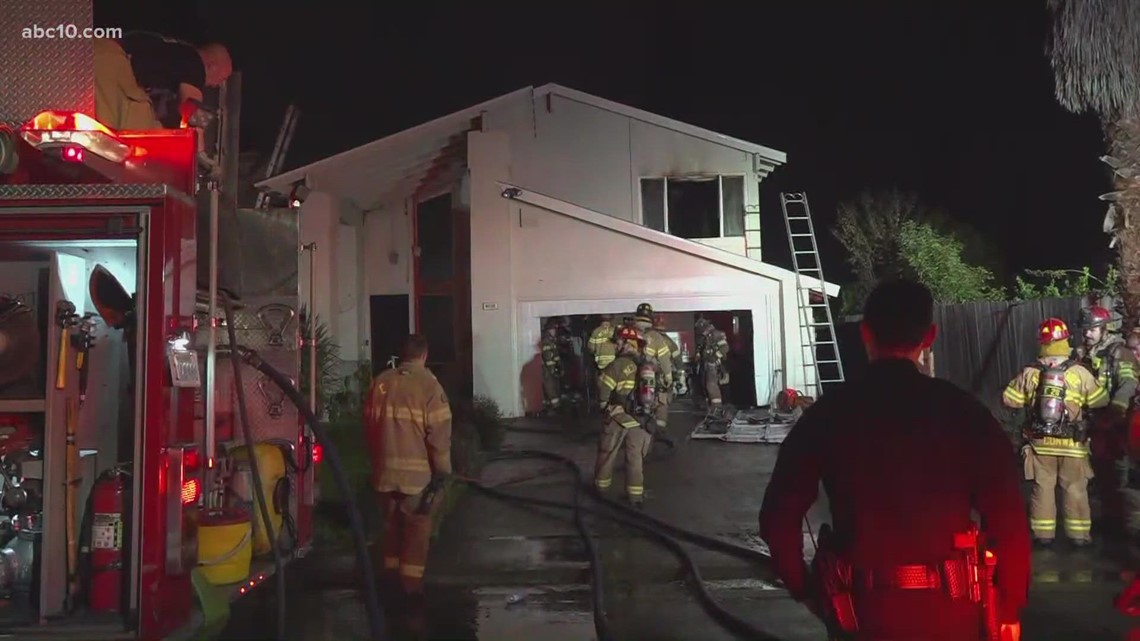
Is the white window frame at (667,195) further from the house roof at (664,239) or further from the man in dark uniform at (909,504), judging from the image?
the man in dark uniform at (909,504)

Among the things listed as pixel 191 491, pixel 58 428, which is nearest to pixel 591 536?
pixel 191 491

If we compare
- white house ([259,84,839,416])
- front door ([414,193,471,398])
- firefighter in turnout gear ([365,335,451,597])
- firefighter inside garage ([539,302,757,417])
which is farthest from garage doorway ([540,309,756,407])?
firefighter in turnout gear ([365,335,451,597])

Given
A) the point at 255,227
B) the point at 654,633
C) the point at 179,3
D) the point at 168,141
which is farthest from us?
the point at 179,3

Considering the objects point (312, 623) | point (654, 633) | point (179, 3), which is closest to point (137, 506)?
point (312, 623)

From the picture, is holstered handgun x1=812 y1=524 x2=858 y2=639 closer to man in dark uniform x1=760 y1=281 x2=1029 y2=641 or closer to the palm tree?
man in dark uniform x1=760 y1=281 x2=1029 y2=641

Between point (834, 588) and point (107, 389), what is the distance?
3.94 metres

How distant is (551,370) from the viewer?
16047 millimetres

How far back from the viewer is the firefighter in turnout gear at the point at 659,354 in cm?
927

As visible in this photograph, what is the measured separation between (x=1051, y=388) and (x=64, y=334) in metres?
6.38

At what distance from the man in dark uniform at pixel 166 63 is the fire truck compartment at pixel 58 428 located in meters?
1.42

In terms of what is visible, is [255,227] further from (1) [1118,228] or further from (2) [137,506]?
(1) [1118,228]

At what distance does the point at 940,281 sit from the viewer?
51.5 ft

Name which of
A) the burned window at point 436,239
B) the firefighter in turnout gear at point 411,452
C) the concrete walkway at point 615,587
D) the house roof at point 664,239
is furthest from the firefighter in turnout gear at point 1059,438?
the burned window at point 436,239

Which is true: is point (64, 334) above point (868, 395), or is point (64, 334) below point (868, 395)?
above
